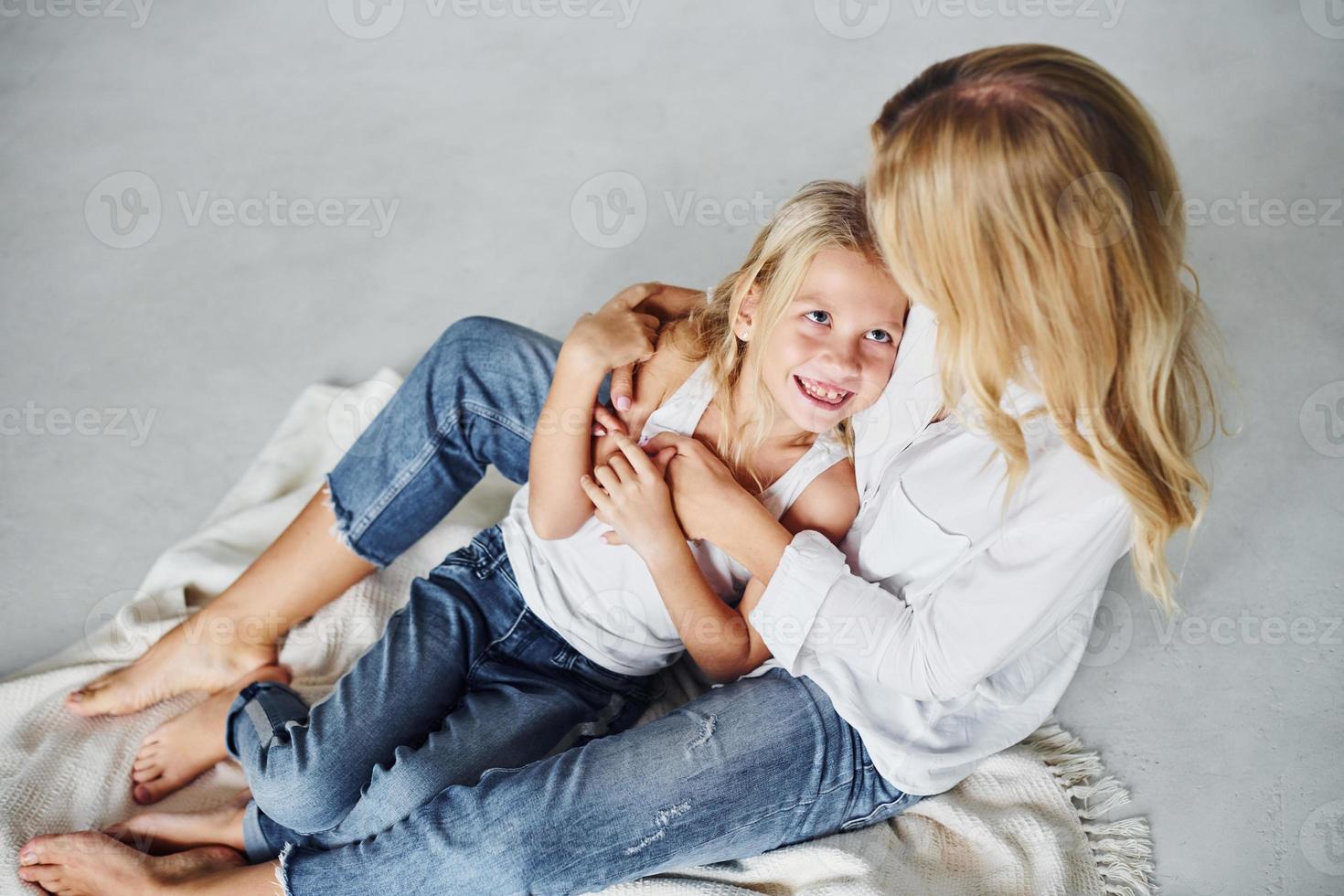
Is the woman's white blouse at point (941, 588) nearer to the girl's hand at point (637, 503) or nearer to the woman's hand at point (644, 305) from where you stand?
the girl's hand at point (637, 503)

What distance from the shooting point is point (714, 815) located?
114 centimetres

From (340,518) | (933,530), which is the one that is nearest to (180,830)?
(340,518)

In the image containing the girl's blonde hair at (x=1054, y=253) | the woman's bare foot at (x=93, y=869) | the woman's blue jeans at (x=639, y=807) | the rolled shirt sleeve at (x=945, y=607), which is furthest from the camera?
the woman's bare foot at (x=93, y=869)

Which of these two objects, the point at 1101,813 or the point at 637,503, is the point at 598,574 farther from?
the point at 1101,813

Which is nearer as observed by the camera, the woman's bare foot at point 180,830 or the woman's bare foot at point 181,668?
the woman's bare foot at point 180,830

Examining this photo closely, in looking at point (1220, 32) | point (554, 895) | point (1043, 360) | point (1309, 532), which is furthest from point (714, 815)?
point (1220, 32)

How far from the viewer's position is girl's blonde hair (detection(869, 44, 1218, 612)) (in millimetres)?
894

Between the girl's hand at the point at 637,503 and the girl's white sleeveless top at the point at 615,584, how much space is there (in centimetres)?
7

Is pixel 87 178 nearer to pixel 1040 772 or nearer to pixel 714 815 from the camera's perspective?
pixel 714 815

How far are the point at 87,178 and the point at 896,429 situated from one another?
1849 millimetres

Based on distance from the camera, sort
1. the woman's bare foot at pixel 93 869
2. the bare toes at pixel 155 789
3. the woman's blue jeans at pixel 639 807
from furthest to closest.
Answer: the bare toes at pixel 155 789 → the woman's bare foot at pixel 93 869 → the woman's blue jeans at pixel 639 807

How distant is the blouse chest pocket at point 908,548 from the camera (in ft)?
3.61

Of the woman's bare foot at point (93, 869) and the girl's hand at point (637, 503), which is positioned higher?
the girl's hand at point (637, 503)

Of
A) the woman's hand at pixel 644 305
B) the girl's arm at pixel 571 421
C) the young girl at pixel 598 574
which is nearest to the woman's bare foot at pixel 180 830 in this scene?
the young girl at pixel 598 574
